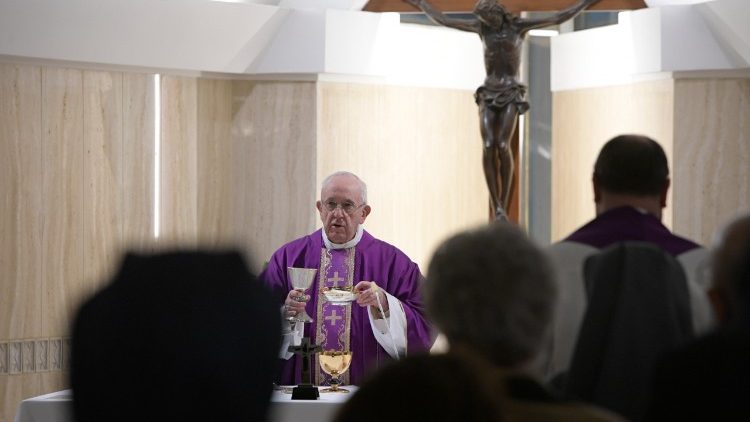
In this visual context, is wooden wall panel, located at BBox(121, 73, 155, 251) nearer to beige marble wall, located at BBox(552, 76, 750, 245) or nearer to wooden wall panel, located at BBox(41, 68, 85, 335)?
wooden wall panel, located at BBox(41, 68, 85, 335)

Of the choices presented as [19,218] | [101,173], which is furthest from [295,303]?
[101,173]

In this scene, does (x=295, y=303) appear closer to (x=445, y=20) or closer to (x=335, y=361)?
(x=335, y=361)

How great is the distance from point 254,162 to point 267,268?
2325 mm

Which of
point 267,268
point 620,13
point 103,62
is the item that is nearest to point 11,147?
point 103,62

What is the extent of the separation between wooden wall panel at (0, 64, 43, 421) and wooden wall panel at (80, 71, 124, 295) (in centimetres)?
32

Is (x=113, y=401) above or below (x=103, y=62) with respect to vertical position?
below

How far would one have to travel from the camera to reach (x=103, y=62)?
324 inches

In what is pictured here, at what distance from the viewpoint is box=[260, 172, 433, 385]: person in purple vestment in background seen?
6.36m

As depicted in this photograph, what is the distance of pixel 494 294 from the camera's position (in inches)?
96.3

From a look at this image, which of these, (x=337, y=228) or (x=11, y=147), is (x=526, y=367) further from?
(x=11, y=147)

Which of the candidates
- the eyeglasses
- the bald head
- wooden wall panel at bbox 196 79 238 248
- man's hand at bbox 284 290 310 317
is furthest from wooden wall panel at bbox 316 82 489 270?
the bald head

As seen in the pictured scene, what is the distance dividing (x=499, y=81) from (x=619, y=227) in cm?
487

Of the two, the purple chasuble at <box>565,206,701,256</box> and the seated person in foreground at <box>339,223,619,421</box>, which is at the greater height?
the purple chasuble at <box>565,206,701,256</box>

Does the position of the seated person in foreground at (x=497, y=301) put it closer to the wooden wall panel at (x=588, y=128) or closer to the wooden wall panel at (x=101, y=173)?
the wooden wall panel at (x=101, y=173)
